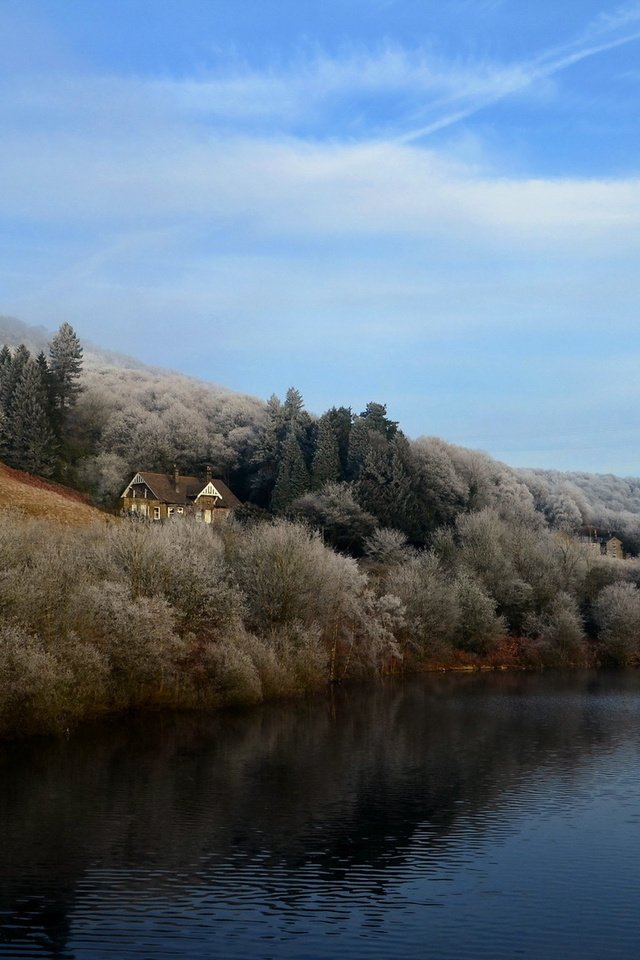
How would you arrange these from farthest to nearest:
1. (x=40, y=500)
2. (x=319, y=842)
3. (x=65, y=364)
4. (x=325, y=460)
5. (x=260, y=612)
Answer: (x=65, y=364) → (x=325, y=460) → (x=40, y=500) → (x=260, y=612) → (x=319, y=842)

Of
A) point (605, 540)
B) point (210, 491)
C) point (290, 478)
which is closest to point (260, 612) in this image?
point (290, 478)

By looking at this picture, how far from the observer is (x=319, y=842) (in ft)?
80.3

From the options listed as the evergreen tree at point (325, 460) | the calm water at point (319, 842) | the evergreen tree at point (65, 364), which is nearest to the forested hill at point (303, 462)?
the evergreen tree at point (325, 460)

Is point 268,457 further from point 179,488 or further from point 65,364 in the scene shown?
point 65,364

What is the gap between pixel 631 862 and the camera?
2284 centimetres

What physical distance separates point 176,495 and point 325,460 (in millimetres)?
16871

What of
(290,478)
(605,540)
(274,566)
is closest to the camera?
(274,566)

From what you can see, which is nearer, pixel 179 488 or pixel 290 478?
pixel 290 478

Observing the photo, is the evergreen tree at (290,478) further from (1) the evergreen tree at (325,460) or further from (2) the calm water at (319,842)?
(2) the calm water at (319,842)

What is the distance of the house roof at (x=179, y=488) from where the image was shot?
330 feet

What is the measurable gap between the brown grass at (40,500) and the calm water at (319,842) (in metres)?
32.7

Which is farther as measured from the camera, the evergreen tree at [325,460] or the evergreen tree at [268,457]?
the evergreen tree at [268,457]

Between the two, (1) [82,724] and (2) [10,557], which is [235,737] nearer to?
(1) [82,724]

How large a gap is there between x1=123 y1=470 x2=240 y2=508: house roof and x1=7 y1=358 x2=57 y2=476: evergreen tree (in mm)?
10216
